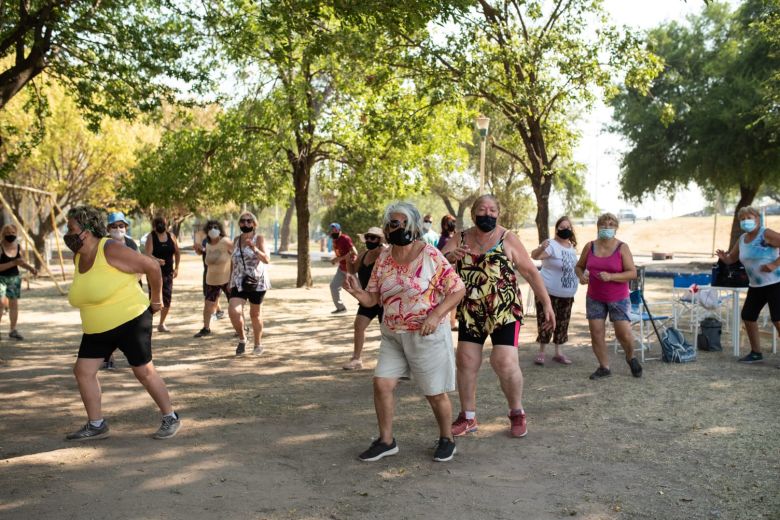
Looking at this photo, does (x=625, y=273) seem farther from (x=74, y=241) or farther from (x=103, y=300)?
(x=74, y=241)

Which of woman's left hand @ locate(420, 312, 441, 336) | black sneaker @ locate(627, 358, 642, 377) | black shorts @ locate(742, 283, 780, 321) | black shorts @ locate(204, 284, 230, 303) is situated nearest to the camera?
woman's left hand @ locate(420, 312, 441, 336)

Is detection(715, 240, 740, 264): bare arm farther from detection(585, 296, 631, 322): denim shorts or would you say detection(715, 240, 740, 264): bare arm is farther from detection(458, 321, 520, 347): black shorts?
detection(458, 321, 520, 347): black shorts

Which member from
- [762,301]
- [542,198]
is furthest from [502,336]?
[542,198]

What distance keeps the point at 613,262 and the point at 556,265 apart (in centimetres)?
90

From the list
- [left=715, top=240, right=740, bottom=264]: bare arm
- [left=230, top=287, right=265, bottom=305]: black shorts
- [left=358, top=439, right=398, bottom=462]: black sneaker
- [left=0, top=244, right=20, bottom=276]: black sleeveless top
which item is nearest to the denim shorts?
→ [left=715, top=240, right=740, bottom=264]: bare arm

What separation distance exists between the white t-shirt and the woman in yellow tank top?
4523mm

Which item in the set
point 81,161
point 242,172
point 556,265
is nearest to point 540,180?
point 556,265

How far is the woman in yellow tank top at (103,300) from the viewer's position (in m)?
5.19

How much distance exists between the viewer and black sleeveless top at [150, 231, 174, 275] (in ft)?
33.8

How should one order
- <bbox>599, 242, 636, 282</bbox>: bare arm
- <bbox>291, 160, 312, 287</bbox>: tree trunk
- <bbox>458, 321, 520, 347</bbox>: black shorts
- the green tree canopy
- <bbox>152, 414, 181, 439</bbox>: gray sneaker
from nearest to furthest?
<bbox>458, 321, 520, 347</bbox>: black shorts, <bbox>152, 414, 181, 439</bbox>: gray sneaker, <bbox>599, 242, 636, 282</bbox>: bare arm, <bbox>291, 160, 312, 287</bbox>: tree trunk, the green tree canopy

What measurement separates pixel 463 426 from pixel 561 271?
3.17 metres

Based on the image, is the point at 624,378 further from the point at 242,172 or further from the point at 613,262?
the point at 242,172

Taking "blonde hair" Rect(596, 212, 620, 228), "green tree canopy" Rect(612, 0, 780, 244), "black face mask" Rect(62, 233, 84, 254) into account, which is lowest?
"black face mask" Rect(62, 233, 84, 254)

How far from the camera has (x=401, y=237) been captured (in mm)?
4727
